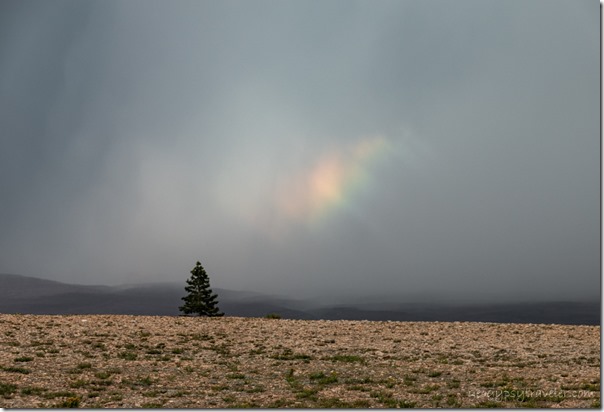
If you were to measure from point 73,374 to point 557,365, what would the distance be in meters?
25.1

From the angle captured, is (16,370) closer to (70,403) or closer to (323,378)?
(70,403)

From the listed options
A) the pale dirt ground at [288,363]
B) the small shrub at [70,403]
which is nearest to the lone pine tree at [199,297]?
the pale dirt ground at [288,363]

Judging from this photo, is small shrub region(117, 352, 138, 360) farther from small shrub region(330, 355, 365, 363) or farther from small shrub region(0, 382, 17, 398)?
small shrub region(330, 355, 365, 363)

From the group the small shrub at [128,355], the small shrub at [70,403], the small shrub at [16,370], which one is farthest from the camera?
the small shrub at [128,355]

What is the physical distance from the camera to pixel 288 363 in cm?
3128

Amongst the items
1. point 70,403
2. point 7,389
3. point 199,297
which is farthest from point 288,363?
point 199,297

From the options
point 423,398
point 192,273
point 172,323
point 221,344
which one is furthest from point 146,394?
point 192,273

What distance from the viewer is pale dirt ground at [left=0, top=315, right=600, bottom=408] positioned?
2301cm

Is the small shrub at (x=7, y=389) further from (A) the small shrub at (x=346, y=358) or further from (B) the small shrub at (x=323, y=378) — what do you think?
(A) the small shrub at (x=346, y=358)

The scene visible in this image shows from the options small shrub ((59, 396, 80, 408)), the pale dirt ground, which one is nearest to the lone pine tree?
the pale dirt ground

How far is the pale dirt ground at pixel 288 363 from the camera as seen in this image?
2301cm

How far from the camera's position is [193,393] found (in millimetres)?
23953

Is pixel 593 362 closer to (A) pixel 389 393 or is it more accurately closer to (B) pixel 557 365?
(B) pixel 557 365

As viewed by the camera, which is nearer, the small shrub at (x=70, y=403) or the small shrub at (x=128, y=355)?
the small shrub at (x=70, y=403)
